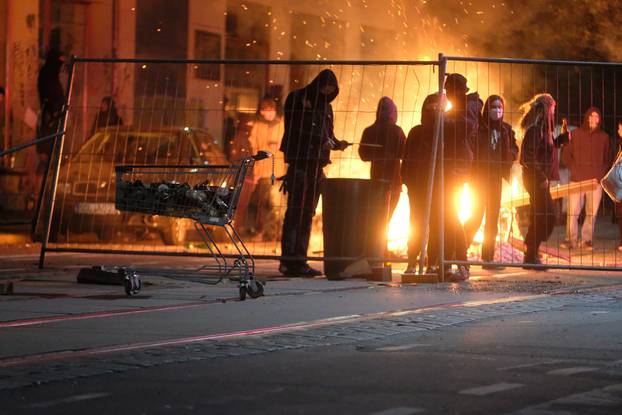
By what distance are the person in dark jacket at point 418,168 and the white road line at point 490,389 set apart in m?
6.08

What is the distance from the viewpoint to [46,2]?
79.3 feet

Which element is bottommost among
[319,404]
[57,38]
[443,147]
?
[319,404]

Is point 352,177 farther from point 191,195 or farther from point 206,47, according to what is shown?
point 206,47

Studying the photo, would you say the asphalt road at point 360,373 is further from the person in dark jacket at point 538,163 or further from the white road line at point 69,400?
the person in dark jacket at point 538,163

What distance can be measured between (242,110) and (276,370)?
12.5 metres

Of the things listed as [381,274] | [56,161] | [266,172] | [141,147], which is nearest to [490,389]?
[381,274]

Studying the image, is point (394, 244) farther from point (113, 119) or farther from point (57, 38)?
point (57, 38)

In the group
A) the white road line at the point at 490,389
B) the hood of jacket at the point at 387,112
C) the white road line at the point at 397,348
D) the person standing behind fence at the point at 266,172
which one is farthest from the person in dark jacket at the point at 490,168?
the white road line at the point at 490,389

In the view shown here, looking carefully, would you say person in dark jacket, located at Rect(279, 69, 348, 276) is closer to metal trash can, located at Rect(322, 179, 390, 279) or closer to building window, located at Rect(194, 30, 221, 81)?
metal trash can, located at Rect(322, 179, 390, 279)

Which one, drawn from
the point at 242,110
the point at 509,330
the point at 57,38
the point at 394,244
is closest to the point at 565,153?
the point at 394,244

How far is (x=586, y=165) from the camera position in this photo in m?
16.3

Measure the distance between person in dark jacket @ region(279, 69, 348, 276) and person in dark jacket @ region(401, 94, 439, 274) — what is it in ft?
2.20

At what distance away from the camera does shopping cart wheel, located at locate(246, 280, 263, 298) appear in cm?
1020

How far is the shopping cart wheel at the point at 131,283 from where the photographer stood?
10.3 meters
